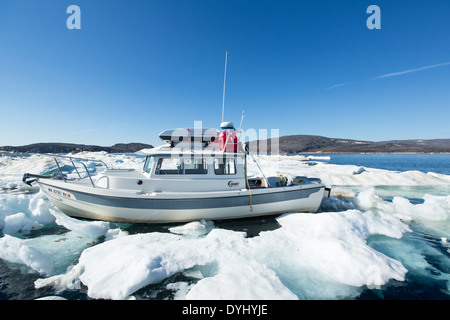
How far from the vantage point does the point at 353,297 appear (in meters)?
3.21

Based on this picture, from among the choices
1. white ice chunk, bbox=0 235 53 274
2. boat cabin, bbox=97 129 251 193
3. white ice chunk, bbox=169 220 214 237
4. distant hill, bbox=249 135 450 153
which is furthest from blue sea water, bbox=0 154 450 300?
distant hill, bbox=249 135 450 153

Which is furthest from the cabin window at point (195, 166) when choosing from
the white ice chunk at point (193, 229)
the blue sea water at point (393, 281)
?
the blue sea water at point (393, 281)

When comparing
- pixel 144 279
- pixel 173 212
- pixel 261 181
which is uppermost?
pixel 261 181

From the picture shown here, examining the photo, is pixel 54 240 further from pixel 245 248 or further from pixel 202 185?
pixel 245 248

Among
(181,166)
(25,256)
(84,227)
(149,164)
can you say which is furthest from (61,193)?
(181,166)

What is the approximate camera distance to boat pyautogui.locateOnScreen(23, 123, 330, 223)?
223 inches

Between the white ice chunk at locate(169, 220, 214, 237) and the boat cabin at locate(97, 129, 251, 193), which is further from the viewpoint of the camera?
the boat cabin at locate(97, 129, 251, 193)

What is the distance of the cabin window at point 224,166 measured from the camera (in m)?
6.59

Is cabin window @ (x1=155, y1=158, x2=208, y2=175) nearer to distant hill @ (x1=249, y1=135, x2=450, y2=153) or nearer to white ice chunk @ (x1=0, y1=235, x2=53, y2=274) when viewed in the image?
white ice chunk @ (x1=0, y1=235, x2=53, y2=274)

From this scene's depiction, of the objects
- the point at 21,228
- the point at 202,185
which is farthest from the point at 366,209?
the point at 21,228

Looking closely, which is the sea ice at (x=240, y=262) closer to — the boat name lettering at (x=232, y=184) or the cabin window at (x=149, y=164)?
the boat name lettering at (x=232, y=184)

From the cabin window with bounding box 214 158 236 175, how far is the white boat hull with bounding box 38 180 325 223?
86cm

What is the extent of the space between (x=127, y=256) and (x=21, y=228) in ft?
15.5
